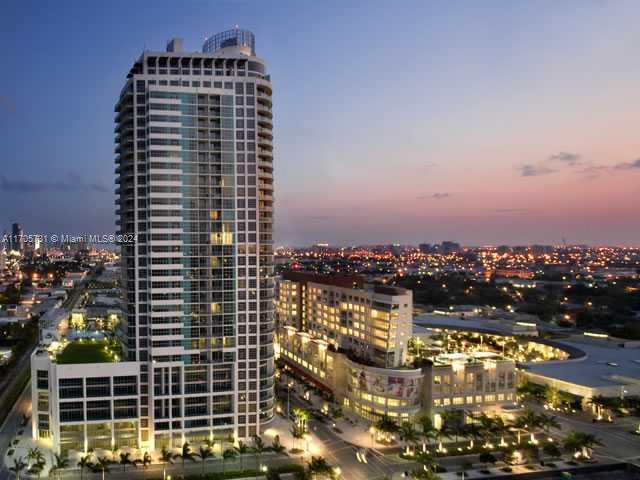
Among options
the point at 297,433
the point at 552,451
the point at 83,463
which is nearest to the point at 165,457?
the point at 83,463

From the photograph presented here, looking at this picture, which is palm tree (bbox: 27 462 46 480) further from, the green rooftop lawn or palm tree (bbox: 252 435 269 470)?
palm tree (bbox: 252 435 269 470)

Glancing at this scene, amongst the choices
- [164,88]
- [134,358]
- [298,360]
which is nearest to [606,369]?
[298,360]

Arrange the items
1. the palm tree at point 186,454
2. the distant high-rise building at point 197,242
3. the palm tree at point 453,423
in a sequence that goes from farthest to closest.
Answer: the palm tree at point 453,423 → the distant high-rise building at point 197,242 → the palm tree at point 186,454

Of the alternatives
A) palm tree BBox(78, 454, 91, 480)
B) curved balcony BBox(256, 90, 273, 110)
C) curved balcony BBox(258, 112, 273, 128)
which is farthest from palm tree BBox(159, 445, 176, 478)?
curved balcony BBox(256, 90, 273, 110)

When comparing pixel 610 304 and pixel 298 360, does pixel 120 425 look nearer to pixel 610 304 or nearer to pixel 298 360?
pixel 298 360

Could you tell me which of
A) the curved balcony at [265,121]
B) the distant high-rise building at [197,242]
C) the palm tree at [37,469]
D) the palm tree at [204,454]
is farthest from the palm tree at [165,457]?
the curved balcony at [265,121]

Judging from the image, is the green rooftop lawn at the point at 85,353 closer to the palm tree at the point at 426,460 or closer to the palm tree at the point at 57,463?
the palm tree at the point at 57,463
